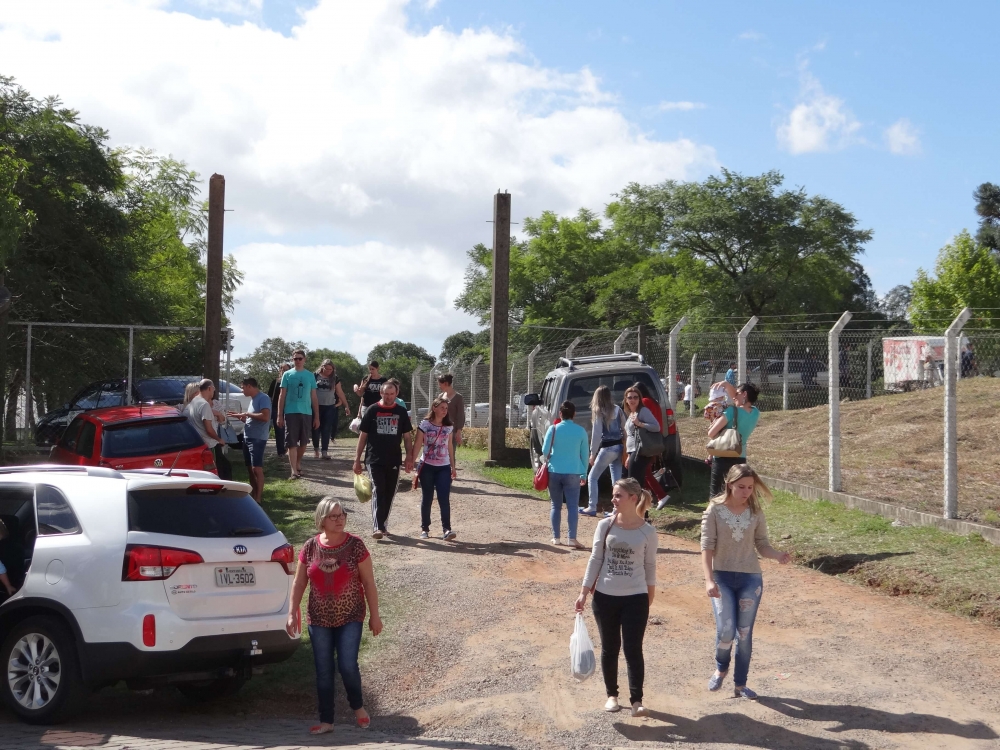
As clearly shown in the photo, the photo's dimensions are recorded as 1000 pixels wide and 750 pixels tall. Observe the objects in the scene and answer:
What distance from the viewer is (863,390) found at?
1969 centimetres

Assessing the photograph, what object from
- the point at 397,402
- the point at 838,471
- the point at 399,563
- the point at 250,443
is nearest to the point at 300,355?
the point at 250,443

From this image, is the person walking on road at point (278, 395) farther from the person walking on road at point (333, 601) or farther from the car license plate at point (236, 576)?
the person walking on road at point (333, 601)

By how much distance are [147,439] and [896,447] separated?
11.3 metres

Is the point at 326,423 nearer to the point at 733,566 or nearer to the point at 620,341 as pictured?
the point at 620,341

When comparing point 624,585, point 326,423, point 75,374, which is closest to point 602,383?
Result: point 326,423

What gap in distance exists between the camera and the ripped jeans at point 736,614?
6.89 metres

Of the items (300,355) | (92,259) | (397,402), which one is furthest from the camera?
(92,259)

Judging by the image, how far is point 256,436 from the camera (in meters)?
14.2

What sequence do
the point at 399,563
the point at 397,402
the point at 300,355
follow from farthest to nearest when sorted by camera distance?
1. the point at 300,355
2. the point at 397,402
3. the point at 399,563

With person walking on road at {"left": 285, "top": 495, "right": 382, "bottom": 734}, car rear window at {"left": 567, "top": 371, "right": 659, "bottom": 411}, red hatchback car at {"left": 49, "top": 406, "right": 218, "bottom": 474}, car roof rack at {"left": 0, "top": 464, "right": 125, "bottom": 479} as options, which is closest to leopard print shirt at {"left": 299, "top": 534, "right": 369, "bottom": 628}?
person walking on road at {"left": 285, "top": 495, "right": 382, "bottom": 734}

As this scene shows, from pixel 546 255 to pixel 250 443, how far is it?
48.9 m

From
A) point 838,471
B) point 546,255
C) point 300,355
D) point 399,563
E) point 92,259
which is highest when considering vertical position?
point 546,255

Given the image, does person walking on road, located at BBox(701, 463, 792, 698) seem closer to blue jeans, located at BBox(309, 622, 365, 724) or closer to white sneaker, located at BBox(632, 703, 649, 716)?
white sneaker, located at BBox(632, 703, 649, 716)

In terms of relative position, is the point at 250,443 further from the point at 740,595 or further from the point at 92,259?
the point at 92,259
